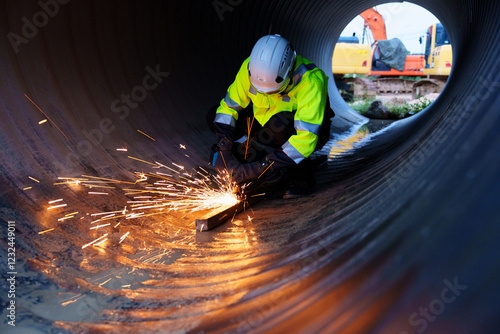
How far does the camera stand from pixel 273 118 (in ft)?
11.1

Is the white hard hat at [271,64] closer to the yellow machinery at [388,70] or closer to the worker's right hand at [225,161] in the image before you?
the worker's right hand at [225,161]

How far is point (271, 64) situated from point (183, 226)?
133 centimetres

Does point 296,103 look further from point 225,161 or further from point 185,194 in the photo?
point 185,194

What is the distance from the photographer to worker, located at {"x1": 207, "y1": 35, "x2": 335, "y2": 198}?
2891mm

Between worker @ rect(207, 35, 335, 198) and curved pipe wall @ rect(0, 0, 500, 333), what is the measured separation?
1.33ft

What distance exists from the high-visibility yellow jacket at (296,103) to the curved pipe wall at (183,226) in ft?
1.67

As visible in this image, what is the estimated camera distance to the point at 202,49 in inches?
200

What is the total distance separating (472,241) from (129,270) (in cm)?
170

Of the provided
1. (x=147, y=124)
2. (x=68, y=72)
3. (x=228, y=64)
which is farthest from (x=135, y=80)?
(x=228, y=64)

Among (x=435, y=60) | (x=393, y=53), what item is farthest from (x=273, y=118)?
(x=435, y=60)

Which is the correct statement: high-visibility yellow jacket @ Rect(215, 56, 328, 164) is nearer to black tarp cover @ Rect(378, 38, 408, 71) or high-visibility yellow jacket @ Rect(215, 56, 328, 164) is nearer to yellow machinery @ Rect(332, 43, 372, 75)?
yellow machinery @ Rect(332, 43, 372, 75)

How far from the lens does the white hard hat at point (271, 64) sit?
2.89 m

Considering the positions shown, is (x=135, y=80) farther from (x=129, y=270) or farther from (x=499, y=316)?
(x=499, y=316)

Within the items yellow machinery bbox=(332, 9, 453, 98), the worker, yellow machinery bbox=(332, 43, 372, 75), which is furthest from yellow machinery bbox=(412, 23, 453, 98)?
the worker
